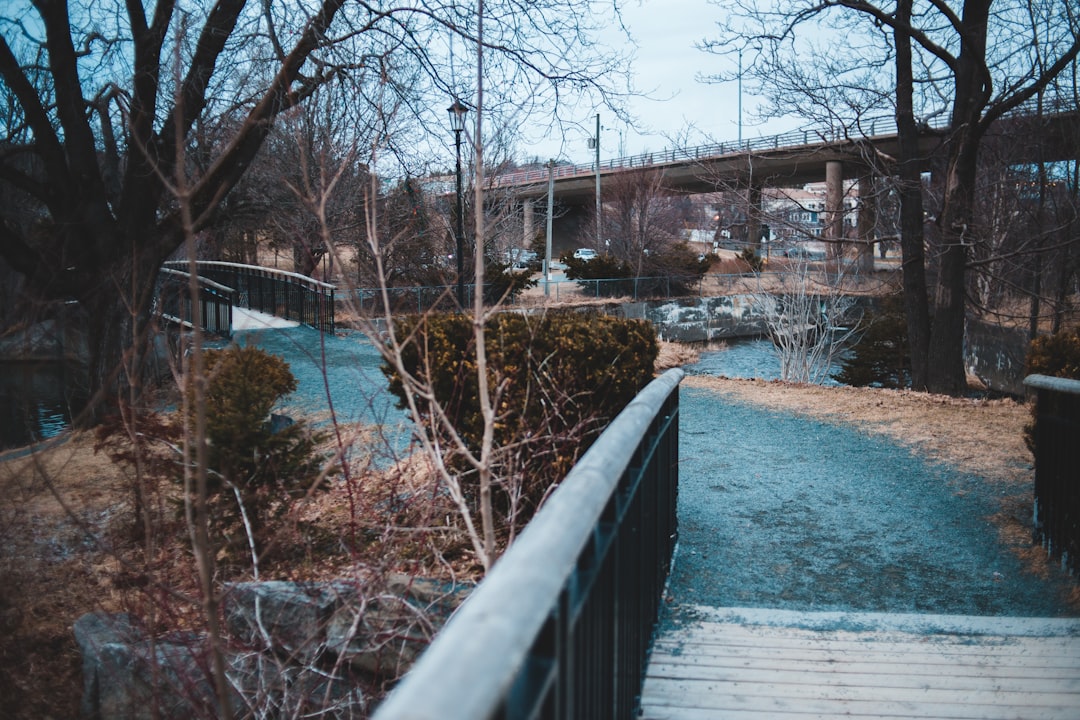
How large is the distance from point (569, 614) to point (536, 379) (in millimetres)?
3644

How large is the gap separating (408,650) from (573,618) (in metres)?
2.97

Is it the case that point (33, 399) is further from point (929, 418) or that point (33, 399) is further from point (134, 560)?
point (929, 418)

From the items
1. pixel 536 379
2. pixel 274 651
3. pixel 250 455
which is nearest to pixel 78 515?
pixel 250 455

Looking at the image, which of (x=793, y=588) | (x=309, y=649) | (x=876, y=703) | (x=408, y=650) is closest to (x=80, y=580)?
(x=309, y=649)

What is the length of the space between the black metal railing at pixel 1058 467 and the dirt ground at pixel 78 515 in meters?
0.31

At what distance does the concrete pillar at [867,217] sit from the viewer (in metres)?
14.1

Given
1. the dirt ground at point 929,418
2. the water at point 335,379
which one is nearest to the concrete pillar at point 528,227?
the water at point 335,379

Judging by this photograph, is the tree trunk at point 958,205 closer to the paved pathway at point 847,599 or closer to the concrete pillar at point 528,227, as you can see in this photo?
the paved pathway at point 847,599

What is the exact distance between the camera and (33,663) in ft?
18.5

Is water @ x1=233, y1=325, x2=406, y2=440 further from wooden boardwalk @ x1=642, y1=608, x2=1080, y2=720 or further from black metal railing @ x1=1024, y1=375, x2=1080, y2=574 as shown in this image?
black metal railing @ x1=1024, y1=375, x2=1080, y2=574

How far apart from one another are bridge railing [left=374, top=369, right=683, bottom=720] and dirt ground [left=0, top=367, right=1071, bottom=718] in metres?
2.33

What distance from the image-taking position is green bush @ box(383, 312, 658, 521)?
5.62m

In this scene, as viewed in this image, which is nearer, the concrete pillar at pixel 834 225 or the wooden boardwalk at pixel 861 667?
the wooden boardwalk at pixel 861 667

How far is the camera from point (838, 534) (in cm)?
641
